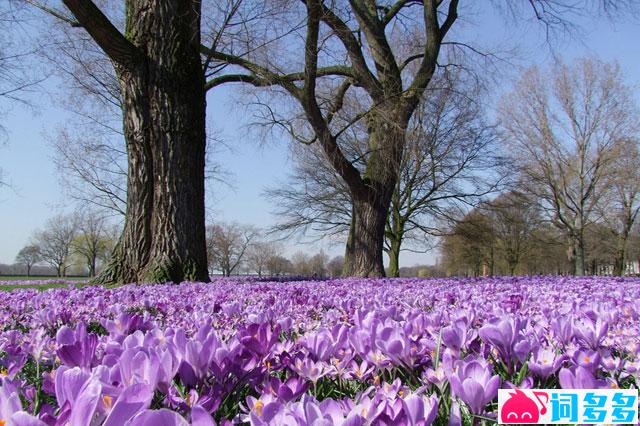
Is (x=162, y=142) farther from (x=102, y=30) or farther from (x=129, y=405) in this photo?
(x=129, y=405)

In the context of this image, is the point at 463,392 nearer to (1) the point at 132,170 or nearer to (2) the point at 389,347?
(2) the point at 389,347

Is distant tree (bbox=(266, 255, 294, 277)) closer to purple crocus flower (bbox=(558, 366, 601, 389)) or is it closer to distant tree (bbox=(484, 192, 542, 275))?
distant tree (bbox=(484, 192, 542, 275))

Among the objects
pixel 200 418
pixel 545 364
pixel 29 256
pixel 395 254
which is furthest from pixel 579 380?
pixel 29 256

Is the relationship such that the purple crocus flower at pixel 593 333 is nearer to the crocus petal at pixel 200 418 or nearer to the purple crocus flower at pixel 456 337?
the purple crocus flower at pixel 456 337

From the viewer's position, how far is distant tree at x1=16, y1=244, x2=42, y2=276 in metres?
76.4

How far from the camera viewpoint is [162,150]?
26.2 ft

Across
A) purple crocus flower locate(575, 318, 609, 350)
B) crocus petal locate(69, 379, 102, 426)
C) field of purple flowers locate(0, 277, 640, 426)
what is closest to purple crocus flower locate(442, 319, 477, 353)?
field of purple flowers locate(0, 277, 640, 426)

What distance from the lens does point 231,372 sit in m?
1.18

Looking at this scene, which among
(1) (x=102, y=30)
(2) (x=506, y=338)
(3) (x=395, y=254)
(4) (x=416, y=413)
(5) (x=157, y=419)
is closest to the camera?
(5) (x=157, y=419)

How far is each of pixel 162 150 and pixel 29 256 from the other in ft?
277

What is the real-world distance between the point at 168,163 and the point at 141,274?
1881 mm

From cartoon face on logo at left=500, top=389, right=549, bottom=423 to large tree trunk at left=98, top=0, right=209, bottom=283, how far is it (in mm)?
7208

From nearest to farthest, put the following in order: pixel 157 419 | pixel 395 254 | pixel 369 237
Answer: pixel 157 419 → pixel 369 237 → pixel 395 254

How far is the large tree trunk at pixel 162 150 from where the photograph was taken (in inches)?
307
